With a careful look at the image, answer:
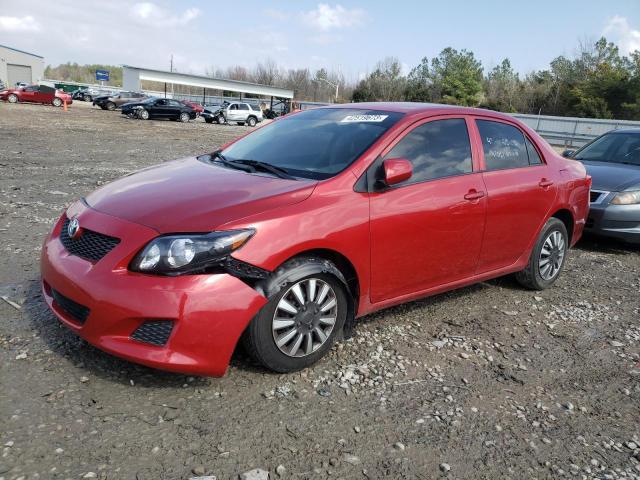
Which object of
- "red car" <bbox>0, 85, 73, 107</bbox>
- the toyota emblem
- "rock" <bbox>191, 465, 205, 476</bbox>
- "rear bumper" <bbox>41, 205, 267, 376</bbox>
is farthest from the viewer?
"red car" <bbox>0, 85, 73, 107</bbox>

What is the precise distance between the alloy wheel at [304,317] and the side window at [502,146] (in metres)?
1.97

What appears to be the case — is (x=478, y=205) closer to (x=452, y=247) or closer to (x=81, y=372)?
(x=452, y=247)

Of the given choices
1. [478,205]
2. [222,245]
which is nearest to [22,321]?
[222,245]

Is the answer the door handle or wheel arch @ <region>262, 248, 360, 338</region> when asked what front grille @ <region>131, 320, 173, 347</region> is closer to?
wheel arch @ <region>262, 248, 360, 338</region>

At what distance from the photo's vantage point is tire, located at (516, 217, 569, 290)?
502cm

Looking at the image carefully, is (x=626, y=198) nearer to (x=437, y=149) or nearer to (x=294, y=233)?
(x=437, y=149)

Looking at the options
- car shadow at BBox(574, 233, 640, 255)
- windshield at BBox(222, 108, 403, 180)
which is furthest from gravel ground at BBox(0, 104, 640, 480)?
car shadow at BBox(574, 233, 640, 255)

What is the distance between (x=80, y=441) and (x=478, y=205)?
3125 mm

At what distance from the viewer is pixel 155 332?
9.25 ft

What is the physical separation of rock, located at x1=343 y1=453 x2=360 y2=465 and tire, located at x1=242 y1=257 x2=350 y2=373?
77cm

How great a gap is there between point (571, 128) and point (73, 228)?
38.3 m

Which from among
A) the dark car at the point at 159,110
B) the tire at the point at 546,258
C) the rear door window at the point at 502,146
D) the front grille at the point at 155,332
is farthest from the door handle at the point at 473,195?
the dark car at the point at 159,110

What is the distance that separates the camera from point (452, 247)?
4059 millimetres

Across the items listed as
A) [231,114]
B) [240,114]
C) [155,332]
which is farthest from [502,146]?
[240,114]
